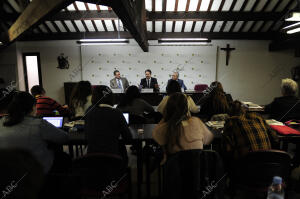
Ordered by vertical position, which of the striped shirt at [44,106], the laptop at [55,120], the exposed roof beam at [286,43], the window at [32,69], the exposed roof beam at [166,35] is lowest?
the laptop at [55,120]

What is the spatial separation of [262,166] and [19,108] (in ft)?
7.05

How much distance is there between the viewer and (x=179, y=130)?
1.81m

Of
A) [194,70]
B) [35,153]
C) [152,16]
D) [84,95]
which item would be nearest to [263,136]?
[35,153]

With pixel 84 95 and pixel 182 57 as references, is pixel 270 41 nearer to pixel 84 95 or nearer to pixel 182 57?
pixel 182 57

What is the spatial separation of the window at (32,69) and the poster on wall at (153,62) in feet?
5.88

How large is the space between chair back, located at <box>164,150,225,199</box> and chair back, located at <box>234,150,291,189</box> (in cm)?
31

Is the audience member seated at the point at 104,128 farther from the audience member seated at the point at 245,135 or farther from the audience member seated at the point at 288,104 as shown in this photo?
the audience member seated at the point at 288,104

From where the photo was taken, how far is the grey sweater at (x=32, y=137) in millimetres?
1726

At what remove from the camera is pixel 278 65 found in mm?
7844

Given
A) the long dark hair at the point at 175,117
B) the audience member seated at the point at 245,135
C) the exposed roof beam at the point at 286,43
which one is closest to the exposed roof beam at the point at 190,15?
the exposed roof beam at the point at 286,43

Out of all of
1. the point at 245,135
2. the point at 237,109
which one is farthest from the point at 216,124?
the point at 245,135

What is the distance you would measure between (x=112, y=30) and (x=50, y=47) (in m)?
2.55

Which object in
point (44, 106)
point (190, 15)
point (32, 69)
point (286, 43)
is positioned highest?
point (190, 15)

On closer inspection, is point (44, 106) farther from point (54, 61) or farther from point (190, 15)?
point (54, 61)
